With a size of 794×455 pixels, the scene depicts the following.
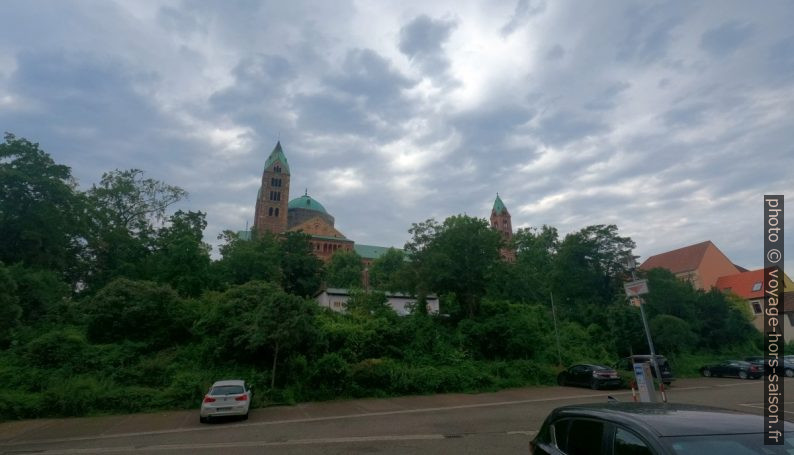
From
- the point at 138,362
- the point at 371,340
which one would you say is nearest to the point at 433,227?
the point at 371,340

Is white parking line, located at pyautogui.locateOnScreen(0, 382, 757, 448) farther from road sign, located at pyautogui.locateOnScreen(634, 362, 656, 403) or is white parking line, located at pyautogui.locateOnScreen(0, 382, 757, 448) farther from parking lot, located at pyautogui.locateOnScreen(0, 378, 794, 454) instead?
road sign, located at pyautogui.locateOnScreen(634, 362, 656, 403)

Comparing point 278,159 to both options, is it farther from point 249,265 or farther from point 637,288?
point 637,288

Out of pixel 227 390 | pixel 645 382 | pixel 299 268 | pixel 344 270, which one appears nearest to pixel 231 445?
pixel 227 390

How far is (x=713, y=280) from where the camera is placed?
67.1 m

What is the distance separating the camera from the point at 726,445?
2.94 m

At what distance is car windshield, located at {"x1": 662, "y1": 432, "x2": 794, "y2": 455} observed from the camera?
289cm

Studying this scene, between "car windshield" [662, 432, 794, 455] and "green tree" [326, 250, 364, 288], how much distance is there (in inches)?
2233

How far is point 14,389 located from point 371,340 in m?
15.8

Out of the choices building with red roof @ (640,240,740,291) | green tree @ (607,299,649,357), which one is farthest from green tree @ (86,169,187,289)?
building with red roof @ (640,240,740,291)

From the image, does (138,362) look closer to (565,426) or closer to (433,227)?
(433,227)

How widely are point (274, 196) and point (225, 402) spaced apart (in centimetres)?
8209

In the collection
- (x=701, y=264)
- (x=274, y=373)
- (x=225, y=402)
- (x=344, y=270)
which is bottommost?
(x=225, y=402)

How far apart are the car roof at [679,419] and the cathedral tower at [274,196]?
8861 cm

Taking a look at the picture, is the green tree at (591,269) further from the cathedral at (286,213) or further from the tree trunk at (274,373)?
the cathedral at (286,213)
